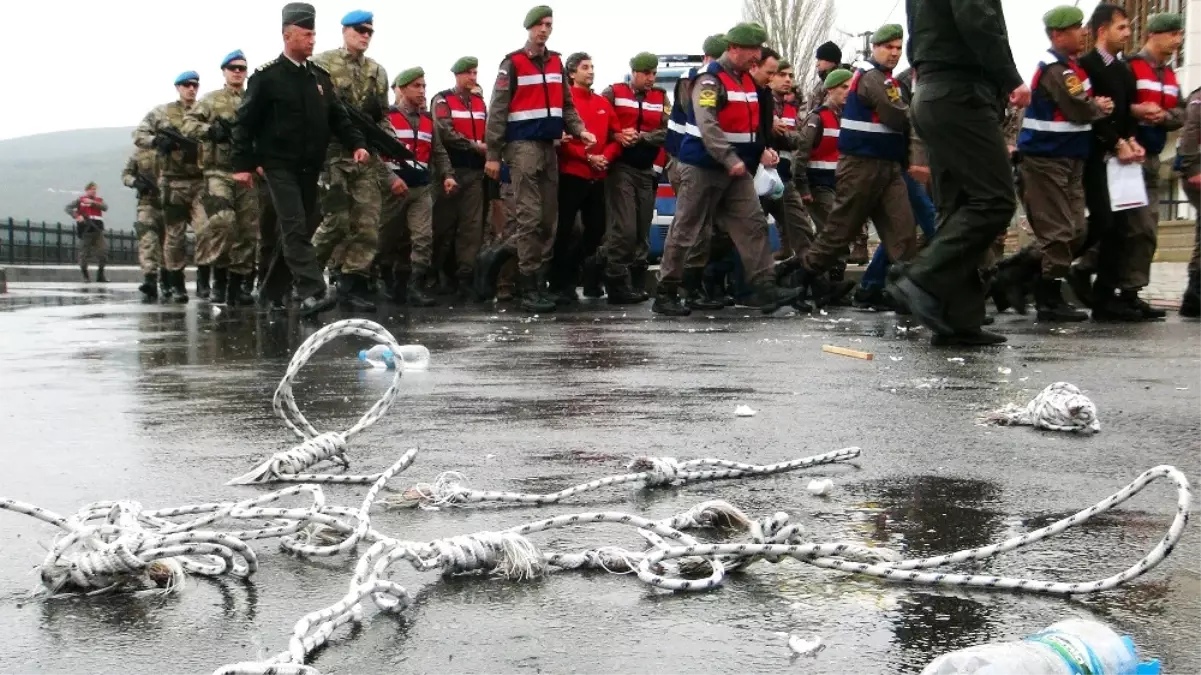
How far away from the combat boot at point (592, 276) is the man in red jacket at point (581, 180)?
51.7 inches

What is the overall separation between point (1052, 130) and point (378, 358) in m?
5.00

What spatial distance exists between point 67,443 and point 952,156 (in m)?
4.92

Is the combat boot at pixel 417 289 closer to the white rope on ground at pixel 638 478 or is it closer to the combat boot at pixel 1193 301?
the combat boot at pixel 1193 301

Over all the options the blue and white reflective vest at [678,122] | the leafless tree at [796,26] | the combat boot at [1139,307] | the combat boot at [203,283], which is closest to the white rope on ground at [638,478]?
the combat boot at [1139,307]

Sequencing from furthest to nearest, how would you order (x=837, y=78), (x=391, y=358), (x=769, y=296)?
(x=837, y=78), (x=769, y=296), (x=391, y=358)

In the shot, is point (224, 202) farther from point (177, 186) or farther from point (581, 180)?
point (581, 180)

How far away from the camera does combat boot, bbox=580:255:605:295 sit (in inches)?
644

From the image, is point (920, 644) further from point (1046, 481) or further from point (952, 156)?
point (952, 156)

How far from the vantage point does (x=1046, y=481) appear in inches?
143

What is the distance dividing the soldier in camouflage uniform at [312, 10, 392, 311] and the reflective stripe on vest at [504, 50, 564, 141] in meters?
1.10

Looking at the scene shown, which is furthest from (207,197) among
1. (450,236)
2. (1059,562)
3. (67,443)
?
(1059,562)

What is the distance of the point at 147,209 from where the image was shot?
721 inches

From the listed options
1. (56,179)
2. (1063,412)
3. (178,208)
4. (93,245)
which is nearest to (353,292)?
(178,208)

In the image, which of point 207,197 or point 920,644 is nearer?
point 920,644
